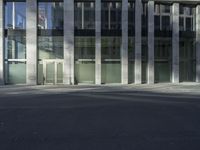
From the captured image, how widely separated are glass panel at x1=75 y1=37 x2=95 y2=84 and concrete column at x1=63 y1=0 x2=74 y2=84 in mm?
636

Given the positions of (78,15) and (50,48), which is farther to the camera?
(78,15)

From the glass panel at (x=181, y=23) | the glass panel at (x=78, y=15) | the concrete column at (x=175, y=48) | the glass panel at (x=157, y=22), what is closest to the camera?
the glass panel at (x=78, y=15)

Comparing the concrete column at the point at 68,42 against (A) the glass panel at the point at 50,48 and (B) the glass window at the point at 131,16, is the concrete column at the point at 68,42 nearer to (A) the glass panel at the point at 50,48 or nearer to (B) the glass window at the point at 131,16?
(A) the glass panel at the point at 50,48

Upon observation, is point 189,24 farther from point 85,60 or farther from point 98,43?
point 85,60

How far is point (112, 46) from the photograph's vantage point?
39094 mm

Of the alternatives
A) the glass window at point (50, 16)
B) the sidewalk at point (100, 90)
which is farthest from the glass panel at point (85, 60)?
the sidewalk at point (100, 90)

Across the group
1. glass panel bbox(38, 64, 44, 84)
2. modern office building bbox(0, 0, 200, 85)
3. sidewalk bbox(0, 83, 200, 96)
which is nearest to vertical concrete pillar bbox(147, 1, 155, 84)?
modern office building bbox(0, 0, 200, 85)

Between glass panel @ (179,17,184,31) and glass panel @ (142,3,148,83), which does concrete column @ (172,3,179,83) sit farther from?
glass panel @ (142,3,148,83)

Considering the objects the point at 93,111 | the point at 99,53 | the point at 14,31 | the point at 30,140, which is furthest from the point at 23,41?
the point at 30,140

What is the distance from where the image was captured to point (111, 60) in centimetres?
3906

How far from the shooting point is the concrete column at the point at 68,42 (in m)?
38.0

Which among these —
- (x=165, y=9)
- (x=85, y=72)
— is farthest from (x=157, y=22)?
(x=85, y=72)

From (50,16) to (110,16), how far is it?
5.56m

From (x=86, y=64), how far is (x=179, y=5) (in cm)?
1081
